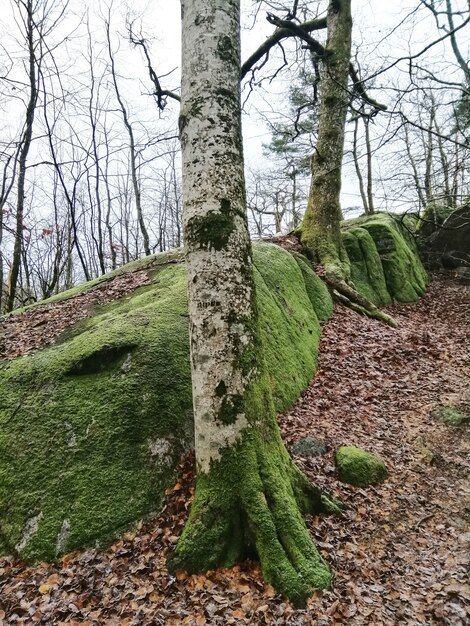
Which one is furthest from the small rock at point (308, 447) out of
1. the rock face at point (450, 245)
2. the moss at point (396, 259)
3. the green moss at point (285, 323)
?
the rock face at point (450, 245)

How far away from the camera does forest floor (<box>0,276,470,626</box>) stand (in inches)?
104

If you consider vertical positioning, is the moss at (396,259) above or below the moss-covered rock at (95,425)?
above

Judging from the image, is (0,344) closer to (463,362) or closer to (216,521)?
(216,521)

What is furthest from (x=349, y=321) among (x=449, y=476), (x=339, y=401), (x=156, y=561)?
(x=156, y=561)

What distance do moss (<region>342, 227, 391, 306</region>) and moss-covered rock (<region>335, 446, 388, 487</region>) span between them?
6231 mm

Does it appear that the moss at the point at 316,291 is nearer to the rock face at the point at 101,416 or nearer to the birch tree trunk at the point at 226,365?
the rock face at the point at 101,416

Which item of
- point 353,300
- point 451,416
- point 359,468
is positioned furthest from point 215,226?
point 353,300

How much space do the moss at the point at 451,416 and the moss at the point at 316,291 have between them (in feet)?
10.6

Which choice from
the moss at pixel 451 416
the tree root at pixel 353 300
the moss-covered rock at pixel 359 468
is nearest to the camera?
the moss-covered rock at pixel 359 468

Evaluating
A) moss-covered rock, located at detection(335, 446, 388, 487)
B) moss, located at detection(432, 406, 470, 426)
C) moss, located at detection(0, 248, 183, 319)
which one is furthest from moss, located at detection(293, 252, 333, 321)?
moss-covered rock, located at detection(335, 446, 388, 487)

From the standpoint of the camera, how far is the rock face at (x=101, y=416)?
3457 mm

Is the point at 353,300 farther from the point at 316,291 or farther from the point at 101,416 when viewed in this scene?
the point at 101,416

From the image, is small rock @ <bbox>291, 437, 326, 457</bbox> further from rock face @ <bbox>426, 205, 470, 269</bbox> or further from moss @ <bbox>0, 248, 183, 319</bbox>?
rock face @ <bbox>426, 205, 470, 269</bbox>

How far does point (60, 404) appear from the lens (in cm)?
421
